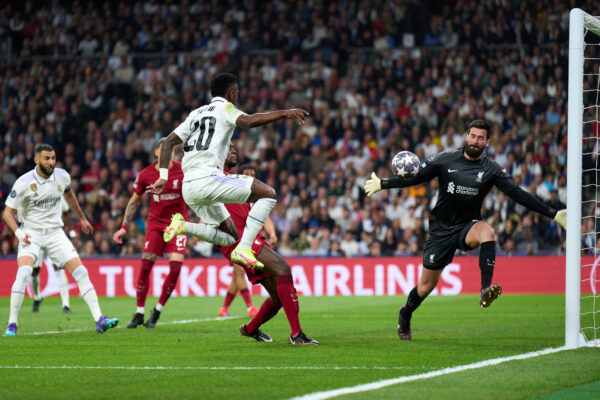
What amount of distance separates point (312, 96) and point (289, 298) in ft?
57.8

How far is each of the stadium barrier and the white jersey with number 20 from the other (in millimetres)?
12856

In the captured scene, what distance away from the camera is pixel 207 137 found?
368 inches

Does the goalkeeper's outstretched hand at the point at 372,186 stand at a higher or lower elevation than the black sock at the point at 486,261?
higher

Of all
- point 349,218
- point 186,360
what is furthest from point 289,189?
point 186,360

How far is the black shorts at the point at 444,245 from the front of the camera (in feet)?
32.6

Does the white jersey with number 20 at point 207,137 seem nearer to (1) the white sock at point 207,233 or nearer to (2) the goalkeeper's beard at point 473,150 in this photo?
(1) the white sock at point 207,233

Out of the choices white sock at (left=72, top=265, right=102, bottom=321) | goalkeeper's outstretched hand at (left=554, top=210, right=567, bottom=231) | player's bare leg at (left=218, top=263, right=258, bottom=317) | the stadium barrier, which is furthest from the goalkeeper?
the stadium barrier

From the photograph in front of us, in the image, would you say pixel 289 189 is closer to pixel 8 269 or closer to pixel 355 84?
pixel 355 84

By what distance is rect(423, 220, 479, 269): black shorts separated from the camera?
993 cm

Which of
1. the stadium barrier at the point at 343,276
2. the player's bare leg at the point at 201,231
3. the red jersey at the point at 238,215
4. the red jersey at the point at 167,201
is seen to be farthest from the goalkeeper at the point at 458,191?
the stadium barrier at the point at 343,276

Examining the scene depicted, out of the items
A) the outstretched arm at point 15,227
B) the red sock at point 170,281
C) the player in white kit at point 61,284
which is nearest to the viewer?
the outstretched arm at point 15,227

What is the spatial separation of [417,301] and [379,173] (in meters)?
13.8

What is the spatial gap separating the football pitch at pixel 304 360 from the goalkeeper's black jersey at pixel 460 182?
1.35 metres

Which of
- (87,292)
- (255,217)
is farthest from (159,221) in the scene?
(255,217)
